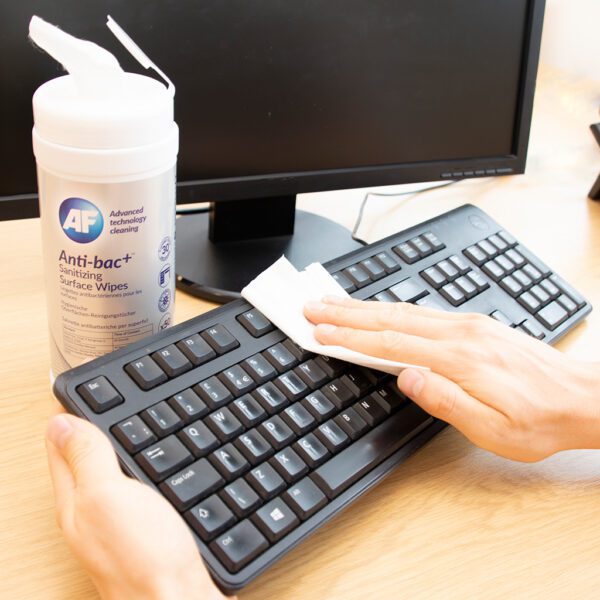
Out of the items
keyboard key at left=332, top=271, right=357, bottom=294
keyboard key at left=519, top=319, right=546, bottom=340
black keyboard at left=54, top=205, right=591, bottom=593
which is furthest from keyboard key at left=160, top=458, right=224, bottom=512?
keyboard key at left=519, top=319, right=546, bottom=340

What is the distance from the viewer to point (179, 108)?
675 millimetres

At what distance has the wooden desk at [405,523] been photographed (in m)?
0.48

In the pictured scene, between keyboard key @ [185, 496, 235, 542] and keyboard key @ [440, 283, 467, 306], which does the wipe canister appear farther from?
keyboard key @ [440, 283, 467, 306]

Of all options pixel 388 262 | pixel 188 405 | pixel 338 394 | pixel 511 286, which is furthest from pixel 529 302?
pixel 188 405

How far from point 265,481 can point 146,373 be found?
0.37ft

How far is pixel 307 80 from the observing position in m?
0.72

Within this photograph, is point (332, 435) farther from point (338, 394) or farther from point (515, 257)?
point (515, 257)

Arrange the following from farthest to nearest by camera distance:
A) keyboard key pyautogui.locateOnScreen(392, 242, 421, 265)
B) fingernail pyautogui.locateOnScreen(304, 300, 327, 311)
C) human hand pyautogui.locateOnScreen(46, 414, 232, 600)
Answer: keyboard key pyautogui.locateOnScreen(392, 242, 421, 265)
fingernail pyautogui.locateOnScreen(304, 300, 327, 311)
human hand pyautogui.locateOnScreen(46, 414, 232, 600)

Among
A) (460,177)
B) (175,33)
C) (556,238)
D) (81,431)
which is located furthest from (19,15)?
(556,238)

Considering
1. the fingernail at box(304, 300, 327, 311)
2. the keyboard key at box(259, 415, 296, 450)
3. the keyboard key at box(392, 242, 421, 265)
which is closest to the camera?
the keyboard key at box(259, 415, 296, 450)

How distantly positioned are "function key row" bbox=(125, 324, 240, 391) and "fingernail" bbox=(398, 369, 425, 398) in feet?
0.41

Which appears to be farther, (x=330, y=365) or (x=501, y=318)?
(x=501, y=318)

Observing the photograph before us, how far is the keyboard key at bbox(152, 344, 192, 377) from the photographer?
546mm

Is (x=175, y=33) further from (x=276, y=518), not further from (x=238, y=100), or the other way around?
(x=276, y=518)
